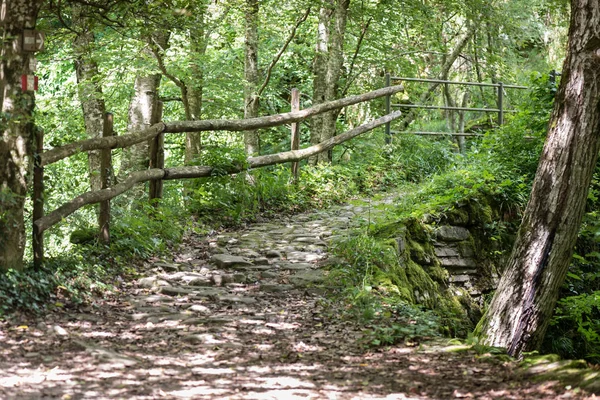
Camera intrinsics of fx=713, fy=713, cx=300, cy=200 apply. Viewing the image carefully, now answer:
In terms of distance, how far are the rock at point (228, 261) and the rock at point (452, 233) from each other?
6.76 feet

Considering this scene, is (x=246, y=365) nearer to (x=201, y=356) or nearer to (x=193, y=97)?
(x=201, y=356)

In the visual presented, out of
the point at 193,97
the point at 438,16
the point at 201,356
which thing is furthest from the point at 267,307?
the point at 438,16

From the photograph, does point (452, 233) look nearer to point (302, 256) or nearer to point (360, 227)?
point (360, 227)

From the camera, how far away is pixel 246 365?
4156mm

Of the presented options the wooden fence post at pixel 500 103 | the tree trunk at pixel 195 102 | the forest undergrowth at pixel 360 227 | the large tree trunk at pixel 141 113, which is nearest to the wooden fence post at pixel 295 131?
the forest undergrowth at pixel 360 227

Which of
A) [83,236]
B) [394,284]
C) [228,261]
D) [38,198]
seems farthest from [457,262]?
[38,198]

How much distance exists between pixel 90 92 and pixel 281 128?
5.00 metres

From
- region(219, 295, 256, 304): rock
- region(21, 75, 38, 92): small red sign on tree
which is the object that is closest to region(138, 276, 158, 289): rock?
region(219, 295, 256, 304): rock

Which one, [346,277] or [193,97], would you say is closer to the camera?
[346,277]

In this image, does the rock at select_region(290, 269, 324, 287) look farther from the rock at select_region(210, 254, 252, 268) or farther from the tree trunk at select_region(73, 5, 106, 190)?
the tree trunk at select_region(73, 5, 106, 190)

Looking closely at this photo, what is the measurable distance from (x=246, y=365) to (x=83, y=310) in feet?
5.16

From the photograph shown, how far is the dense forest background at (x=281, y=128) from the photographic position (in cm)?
641

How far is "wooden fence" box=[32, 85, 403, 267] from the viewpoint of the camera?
5.23m

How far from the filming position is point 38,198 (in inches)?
206
